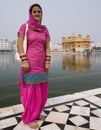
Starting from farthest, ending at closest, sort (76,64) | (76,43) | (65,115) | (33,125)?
(76,43) < (76,64) < (65,115) < (33,125)

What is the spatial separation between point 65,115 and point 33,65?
0.91m

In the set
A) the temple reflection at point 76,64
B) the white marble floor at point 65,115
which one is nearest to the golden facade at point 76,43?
the temple reflection at point 76,64

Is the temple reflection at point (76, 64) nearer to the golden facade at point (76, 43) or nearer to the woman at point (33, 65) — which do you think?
the woman at point (33, 65)

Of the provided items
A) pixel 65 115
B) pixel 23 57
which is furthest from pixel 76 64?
pixel 23 57

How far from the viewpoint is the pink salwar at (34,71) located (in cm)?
198

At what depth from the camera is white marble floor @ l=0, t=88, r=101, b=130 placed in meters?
2.07

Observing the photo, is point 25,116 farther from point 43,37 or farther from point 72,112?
point 43,37

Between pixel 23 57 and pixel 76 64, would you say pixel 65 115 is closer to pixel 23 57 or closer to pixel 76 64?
pixel 23 57

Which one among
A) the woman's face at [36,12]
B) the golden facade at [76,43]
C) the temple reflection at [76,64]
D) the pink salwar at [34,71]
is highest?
the golden facade at [76,43]

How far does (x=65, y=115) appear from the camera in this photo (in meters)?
2.39

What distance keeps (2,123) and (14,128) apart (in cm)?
21

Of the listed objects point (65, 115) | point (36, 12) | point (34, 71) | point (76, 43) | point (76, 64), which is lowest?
point (65, 115)

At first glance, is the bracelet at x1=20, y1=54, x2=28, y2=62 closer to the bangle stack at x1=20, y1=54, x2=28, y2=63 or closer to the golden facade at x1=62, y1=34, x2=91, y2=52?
the bangle stack at x1=20, y1=54, x2=28, y2=63

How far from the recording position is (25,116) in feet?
6.92
